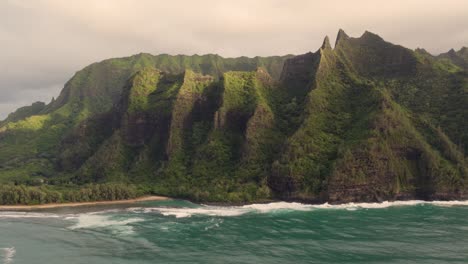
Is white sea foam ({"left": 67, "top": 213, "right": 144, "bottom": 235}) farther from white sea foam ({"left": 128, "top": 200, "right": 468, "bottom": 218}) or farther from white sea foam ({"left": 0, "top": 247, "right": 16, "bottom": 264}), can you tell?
white sea foam ({"left": 0, "top": 247, "right": 16, "bottom": 264})

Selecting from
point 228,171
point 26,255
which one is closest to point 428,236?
point 26,255

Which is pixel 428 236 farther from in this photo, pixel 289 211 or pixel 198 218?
pixel 198 218

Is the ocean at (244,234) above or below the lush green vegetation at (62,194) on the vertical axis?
below

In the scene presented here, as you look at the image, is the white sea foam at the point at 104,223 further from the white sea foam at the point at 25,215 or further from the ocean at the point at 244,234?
the white sea foam at the point at 25,215

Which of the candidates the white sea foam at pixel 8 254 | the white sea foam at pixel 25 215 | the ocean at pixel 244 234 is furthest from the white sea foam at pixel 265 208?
the white sea foam at pixel 8 254

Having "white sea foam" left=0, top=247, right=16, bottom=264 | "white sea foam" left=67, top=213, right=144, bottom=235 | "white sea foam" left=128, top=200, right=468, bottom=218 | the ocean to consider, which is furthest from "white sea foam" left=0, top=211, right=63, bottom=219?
"white sea foam" left=0, top=247, right=16, bottom=264

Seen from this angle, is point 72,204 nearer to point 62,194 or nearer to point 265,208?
point 62,194
